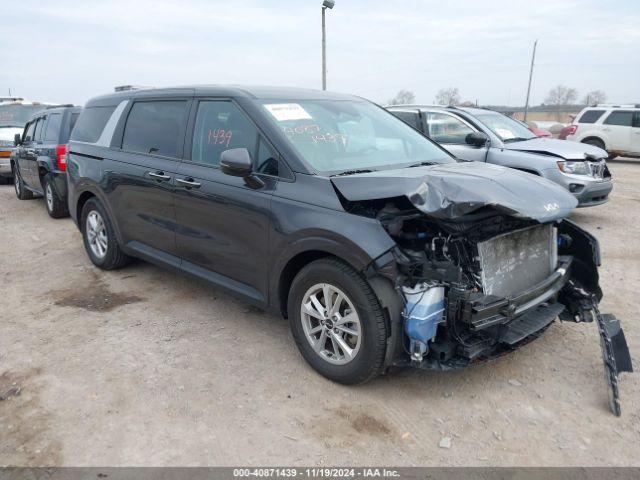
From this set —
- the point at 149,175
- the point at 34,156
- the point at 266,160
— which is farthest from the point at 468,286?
the point at 34,156

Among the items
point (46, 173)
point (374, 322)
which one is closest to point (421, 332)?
point (374, 322)

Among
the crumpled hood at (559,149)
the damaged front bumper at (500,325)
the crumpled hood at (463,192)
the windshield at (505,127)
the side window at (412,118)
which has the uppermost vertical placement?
the crumpled hood at (463,192)

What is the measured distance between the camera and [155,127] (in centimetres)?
457

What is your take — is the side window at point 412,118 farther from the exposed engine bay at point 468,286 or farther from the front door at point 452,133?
the exposed engine bay at point 468,286

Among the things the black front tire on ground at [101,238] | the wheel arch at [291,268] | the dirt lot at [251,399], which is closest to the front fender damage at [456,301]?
the dirt lot at [251,399]

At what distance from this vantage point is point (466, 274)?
306 cm

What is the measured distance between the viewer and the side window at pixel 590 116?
52.3 ft

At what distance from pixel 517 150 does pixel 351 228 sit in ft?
18.2

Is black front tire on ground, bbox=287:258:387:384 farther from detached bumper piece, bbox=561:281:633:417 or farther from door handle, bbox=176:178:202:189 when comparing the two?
detached bumper piece, bbox=561:281:633:417

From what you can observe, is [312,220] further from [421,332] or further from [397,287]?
[421,332]

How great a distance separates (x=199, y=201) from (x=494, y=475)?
109 inches

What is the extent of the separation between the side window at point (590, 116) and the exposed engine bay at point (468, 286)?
14.9 meters

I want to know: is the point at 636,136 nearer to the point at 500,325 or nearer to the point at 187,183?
the point at 500,325

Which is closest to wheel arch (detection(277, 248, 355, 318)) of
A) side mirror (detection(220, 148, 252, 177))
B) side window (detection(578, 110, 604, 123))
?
side mirror (detection(220, 148, 252, 177))
